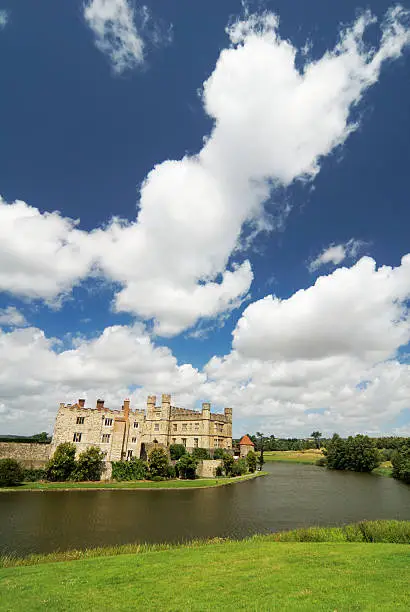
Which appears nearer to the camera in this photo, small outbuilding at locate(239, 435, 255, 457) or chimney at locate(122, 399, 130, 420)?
chimney at locate(122, 399, 130, 420)

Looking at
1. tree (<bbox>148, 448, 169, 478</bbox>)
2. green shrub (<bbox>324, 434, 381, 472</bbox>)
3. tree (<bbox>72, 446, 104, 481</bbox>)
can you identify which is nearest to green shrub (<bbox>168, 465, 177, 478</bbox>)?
tree (<bbox>148, 448, 169, 478</bbox>)

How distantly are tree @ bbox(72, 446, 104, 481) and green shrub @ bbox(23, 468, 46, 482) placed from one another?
414 centimetres

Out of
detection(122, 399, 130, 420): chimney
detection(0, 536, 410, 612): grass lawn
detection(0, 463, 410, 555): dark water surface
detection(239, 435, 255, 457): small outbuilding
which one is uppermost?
detection(122, 399, 130, 420): chimney

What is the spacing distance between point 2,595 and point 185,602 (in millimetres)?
6552

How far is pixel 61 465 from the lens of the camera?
48.7m

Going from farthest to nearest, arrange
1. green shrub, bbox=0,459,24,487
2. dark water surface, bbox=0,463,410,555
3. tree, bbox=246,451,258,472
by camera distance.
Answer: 1. tree, bbox=246,451,258,472
2. green shrub, bbox=0,459,24,487
3. dark water surface, bbox=0,463,410,555

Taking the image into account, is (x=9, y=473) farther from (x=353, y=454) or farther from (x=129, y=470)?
(x=353, y=454)

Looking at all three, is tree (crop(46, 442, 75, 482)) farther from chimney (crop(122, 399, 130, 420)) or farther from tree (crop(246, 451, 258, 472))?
tree (crop(246, 451, 258, 472))

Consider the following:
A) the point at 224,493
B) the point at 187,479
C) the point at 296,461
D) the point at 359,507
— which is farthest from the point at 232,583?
the point at 296,461

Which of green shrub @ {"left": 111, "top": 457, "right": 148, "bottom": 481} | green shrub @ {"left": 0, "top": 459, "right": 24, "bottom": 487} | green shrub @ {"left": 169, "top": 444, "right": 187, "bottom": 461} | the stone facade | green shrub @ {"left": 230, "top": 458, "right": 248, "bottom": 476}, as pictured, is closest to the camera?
green shrub @ {"left": 0, "top": 459, "right": 24, "bottom": 487}

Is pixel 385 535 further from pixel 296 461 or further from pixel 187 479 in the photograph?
pixel 296 461

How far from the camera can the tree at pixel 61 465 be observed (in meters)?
48.3

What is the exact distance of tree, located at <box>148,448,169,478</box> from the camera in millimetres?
54153

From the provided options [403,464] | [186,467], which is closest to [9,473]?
[186,467]
